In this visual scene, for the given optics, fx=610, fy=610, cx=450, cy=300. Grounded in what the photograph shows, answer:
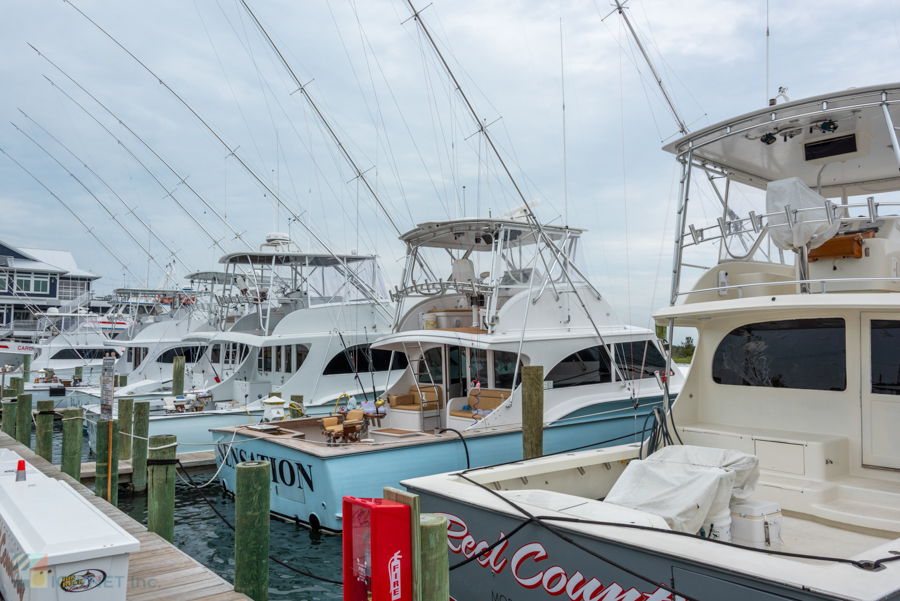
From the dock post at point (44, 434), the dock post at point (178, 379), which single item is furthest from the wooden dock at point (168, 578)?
the dock post at point (178, 379)

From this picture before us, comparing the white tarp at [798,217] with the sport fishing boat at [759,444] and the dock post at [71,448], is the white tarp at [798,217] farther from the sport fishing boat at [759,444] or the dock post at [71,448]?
the dock post at [71,448]

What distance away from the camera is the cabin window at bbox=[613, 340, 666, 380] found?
38.5 ft

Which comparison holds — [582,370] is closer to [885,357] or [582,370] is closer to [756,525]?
[885,357]

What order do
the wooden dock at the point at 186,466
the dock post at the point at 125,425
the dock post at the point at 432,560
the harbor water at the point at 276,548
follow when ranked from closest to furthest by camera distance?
the dock post at the point at 432,560, the harbor water at the point at 276,548, the dock post at the point at 125,425, the wooden dock at the point at 186,466

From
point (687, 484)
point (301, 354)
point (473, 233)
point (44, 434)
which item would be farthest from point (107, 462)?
point (687, 484)

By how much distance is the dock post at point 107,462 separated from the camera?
31.2 ft

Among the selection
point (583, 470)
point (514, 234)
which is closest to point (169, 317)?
point (514, 234)

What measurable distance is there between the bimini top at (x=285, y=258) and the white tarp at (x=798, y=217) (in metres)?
12.5

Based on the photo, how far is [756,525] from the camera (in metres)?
4.70

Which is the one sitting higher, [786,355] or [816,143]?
[816,143]

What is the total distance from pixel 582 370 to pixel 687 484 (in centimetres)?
657

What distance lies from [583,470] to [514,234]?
601cm

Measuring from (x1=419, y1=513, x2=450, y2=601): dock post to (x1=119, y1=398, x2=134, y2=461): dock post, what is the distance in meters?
10.2

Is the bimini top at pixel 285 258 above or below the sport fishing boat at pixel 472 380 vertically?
above
